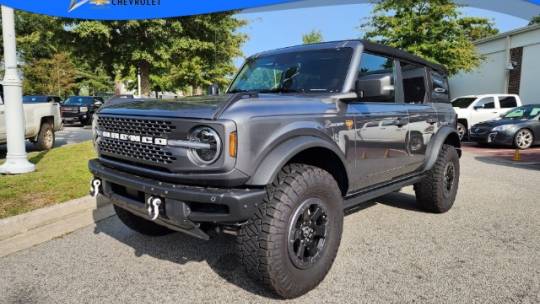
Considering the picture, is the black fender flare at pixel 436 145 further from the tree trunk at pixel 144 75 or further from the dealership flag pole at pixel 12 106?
the tree trunk at pixel 144 75

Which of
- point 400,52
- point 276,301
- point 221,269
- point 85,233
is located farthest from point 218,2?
point 276,301

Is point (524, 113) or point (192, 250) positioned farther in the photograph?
point (524, 113)

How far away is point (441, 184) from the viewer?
4887mm

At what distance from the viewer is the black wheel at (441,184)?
485cm

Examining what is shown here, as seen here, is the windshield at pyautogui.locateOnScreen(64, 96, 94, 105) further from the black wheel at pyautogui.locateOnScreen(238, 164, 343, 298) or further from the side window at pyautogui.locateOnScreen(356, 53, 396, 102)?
the black wheel at pyautogui.locateOnScreen(238, 164, 343, 298)

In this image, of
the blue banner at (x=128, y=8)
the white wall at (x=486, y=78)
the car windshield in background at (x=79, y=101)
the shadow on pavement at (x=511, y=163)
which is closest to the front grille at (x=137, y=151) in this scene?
the blue banner at (x=128, y=8)

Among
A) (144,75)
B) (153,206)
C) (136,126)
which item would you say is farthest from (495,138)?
(153,206)

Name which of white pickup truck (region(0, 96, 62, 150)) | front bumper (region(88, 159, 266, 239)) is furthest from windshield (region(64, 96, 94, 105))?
front bumper (region(88, 159, 266, 239))

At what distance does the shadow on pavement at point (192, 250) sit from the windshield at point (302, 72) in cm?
149

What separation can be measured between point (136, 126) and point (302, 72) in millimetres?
1607

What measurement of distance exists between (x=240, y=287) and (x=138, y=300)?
2.35 feet

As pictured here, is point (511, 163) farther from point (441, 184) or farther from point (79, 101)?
point (79, 101)

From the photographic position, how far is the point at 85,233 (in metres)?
4.38

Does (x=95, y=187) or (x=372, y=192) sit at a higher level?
(x=95, y=187)
